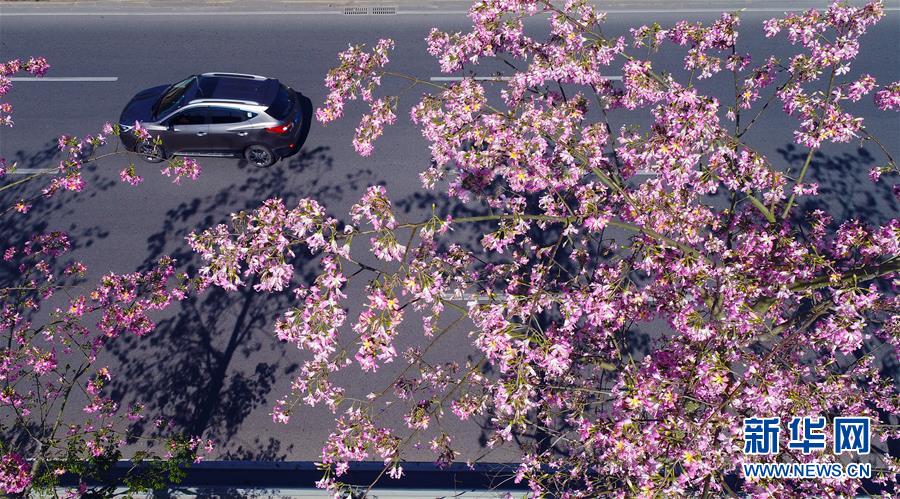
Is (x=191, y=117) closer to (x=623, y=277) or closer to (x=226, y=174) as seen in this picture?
(x=226, y=174)

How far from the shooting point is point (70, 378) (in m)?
10.3

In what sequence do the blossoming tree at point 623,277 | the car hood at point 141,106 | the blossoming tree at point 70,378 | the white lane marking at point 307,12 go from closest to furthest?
the blossoming tree at point 623,277
the blossoming tree at point 70,378
the car hood at point 141,106
the white lane marking at point 307,12

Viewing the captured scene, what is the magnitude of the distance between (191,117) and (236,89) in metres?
1.14

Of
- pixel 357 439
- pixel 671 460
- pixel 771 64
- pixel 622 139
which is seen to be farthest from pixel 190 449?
pixel 771 64

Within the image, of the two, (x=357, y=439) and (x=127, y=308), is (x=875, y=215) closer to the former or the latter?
(x=357, y=439)

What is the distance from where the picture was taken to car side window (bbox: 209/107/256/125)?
12.6 metres

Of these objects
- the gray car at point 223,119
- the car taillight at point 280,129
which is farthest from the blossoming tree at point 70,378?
the car taillight at point 280,129

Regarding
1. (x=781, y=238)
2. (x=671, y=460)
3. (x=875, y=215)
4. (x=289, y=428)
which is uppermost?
(x=781, y=238)

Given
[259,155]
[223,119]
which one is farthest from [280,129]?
[223,119]

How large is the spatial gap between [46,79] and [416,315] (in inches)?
486

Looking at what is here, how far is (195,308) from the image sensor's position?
36.4 feet

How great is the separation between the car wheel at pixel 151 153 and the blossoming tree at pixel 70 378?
245cm

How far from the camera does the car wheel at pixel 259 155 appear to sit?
42.7 feet

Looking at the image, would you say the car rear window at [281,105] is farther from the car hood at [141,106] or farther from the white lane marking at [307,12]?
the white lane marking at [307,12]
